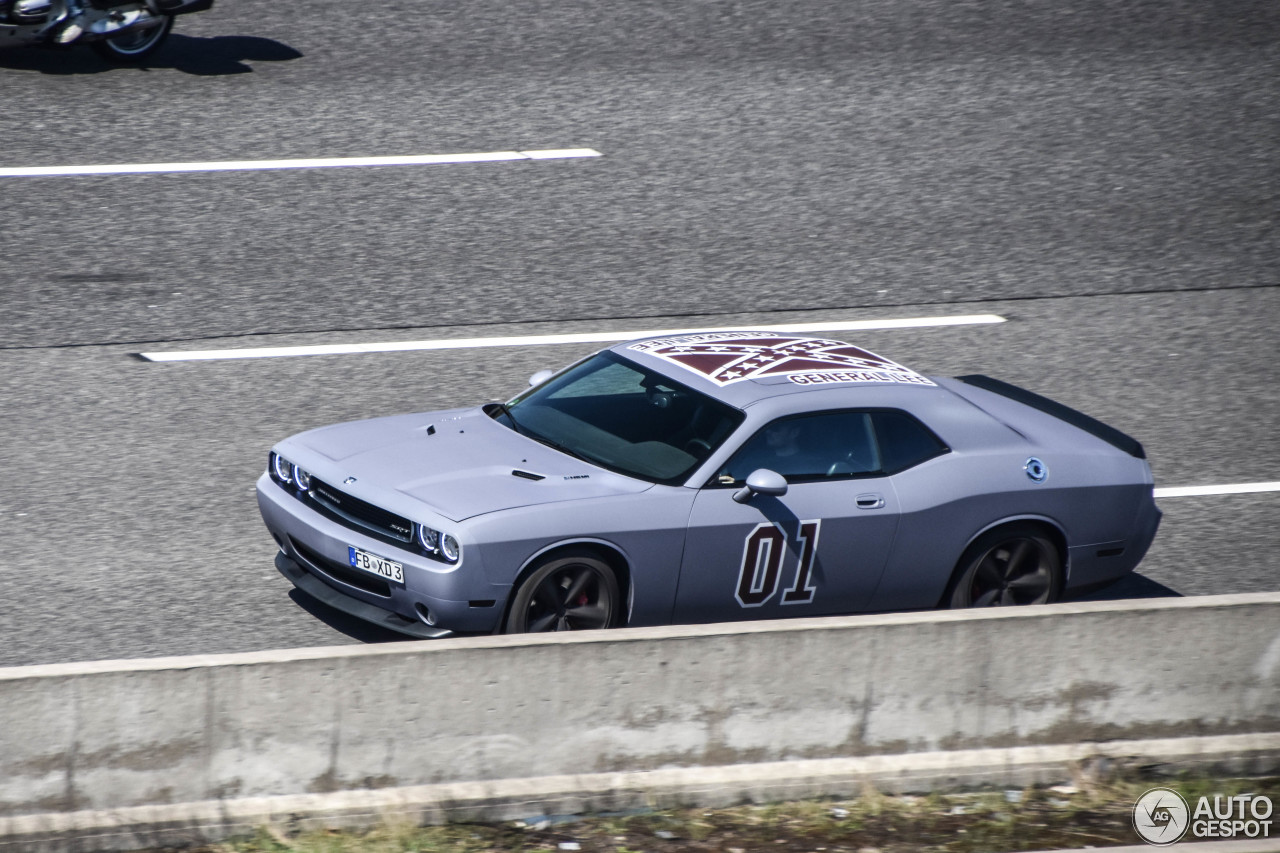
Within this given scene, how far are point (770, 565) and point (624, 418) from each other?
3.52ft

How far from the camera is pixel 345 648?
5.84m

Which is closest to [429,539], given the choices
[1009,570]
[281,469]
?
[281,469]

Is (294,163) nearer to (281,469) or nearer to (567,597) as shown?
(281,469)

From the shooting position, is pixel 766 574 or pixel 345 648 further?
pixel 766 574

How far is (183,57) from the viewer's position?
15656 mm

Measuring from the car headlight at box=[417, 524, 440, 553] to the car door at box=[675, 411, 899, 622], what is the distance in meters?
1.16

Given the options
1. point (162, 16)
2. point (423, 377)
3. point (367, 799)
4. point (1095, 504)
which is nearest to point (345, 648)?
point (367, 799)

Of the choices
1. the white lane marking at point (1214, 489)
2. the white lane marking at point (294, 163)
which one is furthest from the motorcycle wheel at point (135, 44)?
the white lane marking at point (1214, 489)

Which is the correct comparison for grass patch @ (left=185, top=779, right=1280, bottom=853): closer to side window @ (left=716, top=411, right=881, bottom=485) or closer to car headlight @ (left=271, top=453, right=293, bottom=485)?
side window @ (left=716, top=411, right=881, bottom=485)

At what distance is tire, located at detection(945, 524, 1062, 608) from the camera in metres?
7.70

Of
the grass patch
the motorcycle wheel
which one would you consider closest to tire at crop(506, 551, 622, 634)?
the grass patch

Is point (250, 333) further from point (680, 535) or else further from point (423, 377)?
point (680, 535)

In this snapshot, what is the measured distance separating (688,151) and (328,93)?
3.64m

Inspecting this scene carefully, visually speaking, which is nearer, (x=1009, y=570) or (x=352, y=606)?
(x=352, y=606)
